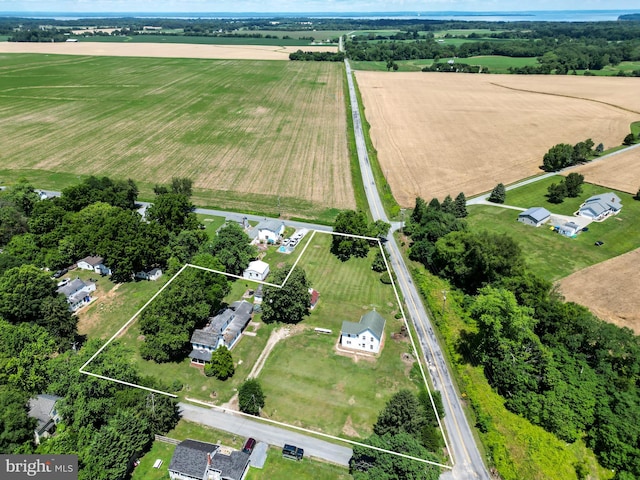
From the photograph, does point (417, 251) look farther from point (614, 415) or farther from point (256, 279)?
point (614, 415)

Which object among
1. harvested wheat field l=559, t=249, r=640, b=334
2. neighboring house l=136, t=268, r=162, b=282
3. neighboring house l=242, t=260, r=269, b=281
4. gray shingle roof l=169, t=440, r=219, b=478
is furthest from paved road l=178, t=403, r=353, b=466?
harvested wheat field l=559, t=249, r=640, b=334

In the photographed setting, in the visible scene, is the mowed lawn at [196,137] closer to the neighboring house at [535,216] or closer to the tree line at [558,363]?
the neighboring house at [535,216]

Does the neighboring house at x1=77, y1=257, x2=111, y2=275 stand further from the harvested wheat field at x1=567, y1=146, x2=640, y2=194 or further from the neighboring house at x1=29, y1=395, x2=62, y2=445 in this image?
the harvested wheat field at x1=567, y1=146, x2=640, y2=194

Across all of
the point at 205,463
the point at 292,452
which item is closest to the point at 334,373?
the point at 292,452

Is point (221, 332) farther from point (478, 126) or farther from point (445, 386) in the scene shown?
point (478, 126)

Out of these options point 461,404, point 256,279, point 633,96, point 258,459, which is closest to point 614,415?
point 461,404

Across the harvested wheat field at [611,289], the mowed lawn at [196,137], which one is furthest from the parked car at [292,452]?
the mowed lawn at [196,137]

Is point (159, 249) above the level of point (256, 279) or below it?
above
